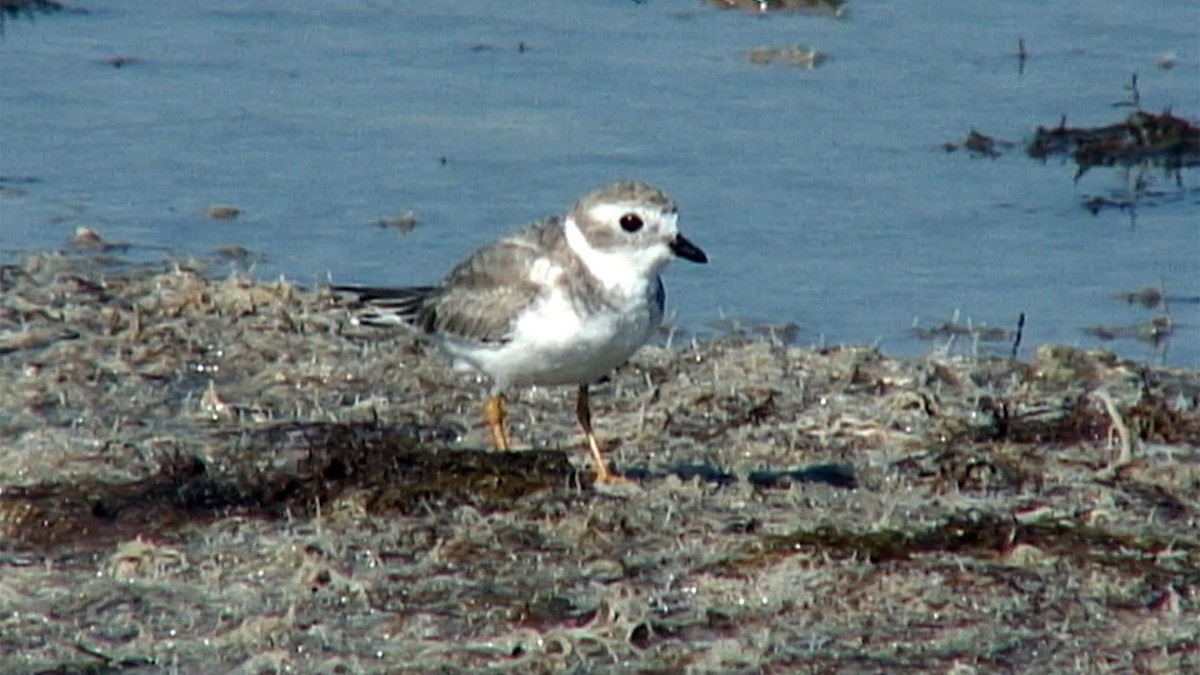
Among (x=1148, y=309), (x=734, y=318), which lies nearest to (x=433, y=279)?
(x=734, y=318)

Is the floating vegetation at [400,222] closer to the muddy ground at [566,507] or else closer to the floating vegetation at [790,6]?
the muddy ground at [566,507]

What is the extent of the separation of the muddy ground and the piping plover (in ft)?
0.77

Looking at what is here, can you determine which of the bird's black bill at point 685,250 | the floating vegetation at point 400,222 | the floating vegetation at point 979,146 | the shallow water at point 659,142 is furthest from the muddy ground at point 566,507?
the floating vegetation at point 979,146

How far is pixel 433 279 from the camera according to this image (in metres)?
9.92

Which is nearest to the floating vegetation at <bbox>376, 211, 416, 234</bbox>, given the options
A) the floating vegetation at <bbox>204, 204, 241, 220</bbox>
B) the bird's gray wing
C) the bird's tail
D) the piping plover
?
the floating vegetation at <bbox>204, 204, 241, 220</bbox>

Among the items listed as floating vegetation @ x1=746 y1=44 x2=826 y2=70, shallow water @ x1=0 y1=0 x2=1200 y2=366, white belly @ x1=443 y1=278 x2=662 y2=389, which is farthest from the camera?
floating vegetation @ x1=746 y1=44 x2=826 y2=70

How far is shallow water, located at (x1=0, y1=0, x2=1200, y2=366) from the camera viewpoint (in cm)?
1021

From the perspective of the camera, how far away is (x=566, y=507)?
6.74m

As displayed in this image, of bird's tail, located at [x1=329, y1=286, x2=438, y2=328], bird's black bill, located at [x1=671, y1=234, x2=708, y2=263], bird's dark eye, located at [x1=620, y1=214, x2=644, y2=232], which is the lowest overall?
bird's tail, located at [x1=329, y1=286, x2=438, y2=328]

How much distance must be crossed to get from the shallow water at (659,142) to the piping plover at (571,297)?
2.46m

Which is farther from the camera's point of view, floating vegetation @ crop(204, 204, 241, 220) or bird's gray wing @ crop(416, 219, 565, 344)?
floating vegetation @ crop(204, 204, 241, 220)

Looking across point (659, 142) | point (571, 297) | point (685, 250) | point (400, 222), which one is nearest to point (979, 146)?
point (659, 142)

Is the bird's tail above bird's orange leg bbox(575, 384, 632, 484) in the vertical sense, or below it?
above

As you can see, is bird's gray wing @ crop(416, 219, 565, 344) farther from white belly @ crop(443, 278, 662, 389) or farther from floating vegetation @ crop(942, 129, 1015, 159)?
floating vegetation @ crop(942, 129, 1015, 159)
